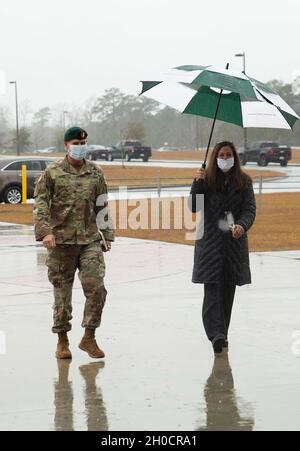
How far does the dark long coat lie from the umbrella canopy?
66cm

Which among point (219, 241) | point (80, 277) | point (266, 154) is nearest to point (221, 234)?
point (219, 241)

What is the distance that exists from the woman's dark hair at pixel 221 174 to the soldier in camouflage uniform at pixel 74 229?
0.82 meters

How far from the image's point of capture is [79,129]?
26.6ft

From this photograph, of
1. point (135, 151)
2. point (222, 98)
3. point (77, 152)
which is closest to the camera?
point (77, 152)

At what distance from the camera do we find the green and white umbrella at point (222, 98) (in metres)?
8.22

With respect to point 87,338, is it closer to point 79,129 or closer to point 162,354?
point 162,354

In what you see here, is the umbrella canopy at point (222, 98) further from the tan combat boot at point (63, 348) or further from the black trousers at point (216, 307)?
the tan combat boot at point (63, 348)

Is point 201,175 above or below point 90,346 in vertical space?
above

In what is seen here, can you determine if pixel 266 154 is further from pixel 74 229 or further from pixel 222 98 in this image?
pixel 74 229

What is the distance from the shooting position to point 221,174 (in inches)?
323

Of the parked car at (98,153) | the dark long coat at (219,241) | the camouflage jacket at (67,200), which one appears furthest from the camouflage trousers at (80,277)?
the parked car at (98,153)

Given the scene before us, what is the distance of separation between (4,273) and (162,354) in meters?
5.63

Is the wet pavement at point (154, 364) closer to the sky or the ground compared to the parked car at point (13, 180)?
closer to the sky

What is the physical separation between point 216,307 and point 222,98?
1.84m
